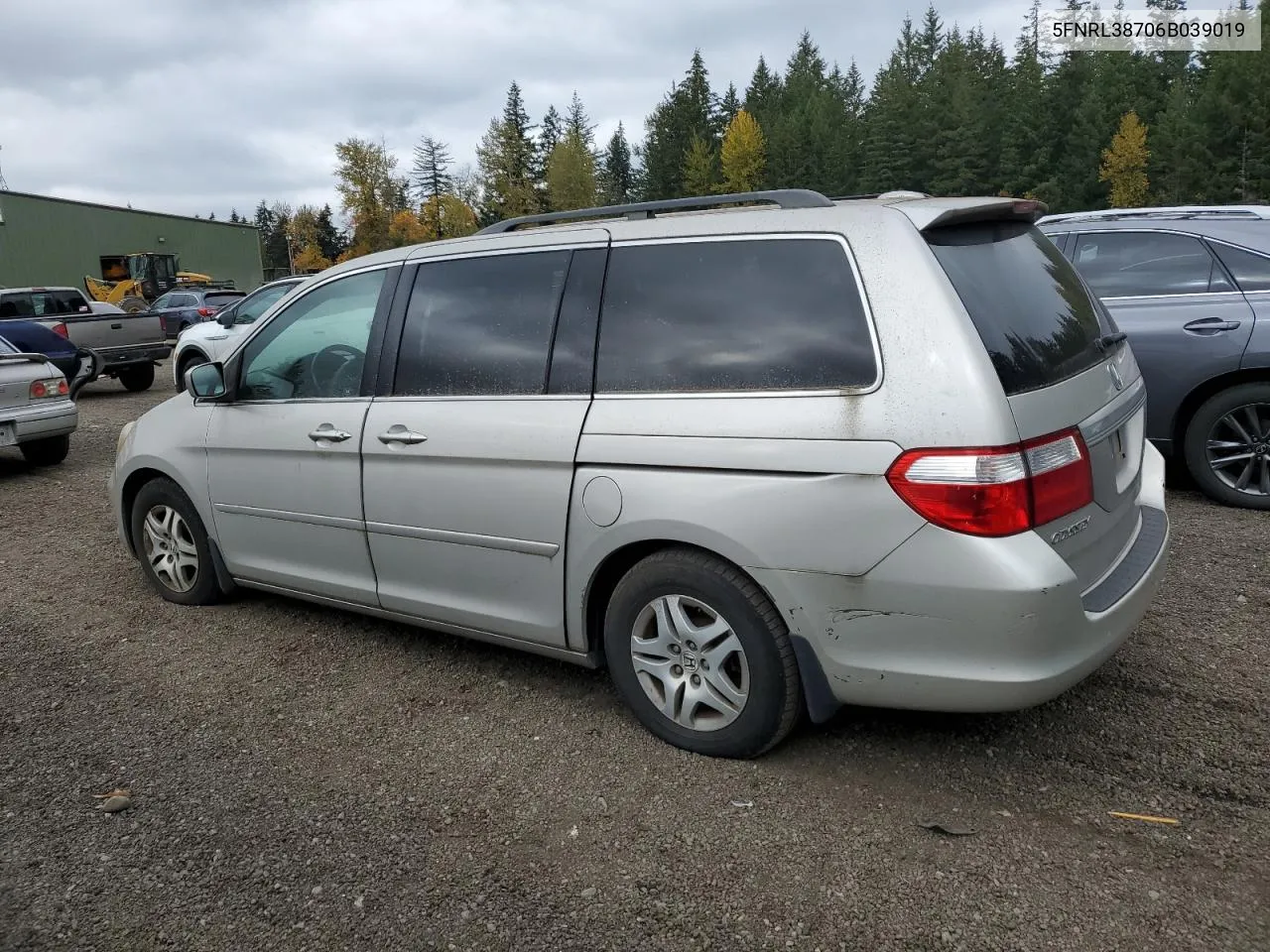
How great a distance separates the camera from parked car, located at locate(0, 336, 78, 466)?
27.9 ft

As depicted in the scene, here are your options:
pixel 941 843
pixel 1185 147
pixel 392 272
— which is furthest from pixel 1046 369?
pixel 1185 147

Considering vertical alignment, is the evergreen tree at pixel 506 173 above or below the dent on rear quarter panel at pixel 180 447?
above

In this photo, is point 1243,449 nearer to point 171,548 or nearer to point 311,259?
point 171,548

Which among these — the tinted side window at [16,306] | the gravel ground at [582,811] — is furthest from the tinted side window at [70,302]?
the gravel ground at [582,811]

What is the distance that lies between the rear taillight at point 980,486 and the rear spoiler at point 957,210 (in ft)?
2.43

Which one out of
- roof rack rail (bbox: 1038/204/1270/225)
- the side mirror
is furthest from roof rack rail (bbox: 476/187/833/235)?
roof rack rail (bbox: 1038/204/1270/225)

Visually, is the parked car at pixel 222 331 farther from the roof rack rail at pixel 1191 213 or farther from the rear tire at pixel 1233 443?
the rear tire at pixel 1233 443

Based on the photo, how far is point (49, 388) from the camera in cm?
891

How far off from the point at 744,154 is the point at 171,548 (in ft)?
283

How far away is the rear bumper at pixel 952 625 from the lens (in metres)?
2.55

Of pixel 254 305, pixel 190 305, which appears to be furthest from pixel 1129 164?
pixel 254 305

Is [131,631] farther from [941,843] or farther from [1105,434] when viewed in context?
[1105,434]

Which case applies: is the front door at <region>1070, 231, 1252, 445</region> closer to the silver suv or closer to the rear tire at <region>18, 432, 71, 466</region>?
the silver suv

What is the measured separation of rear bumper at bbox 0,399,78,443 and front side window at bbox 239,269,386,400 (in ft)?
18.1
